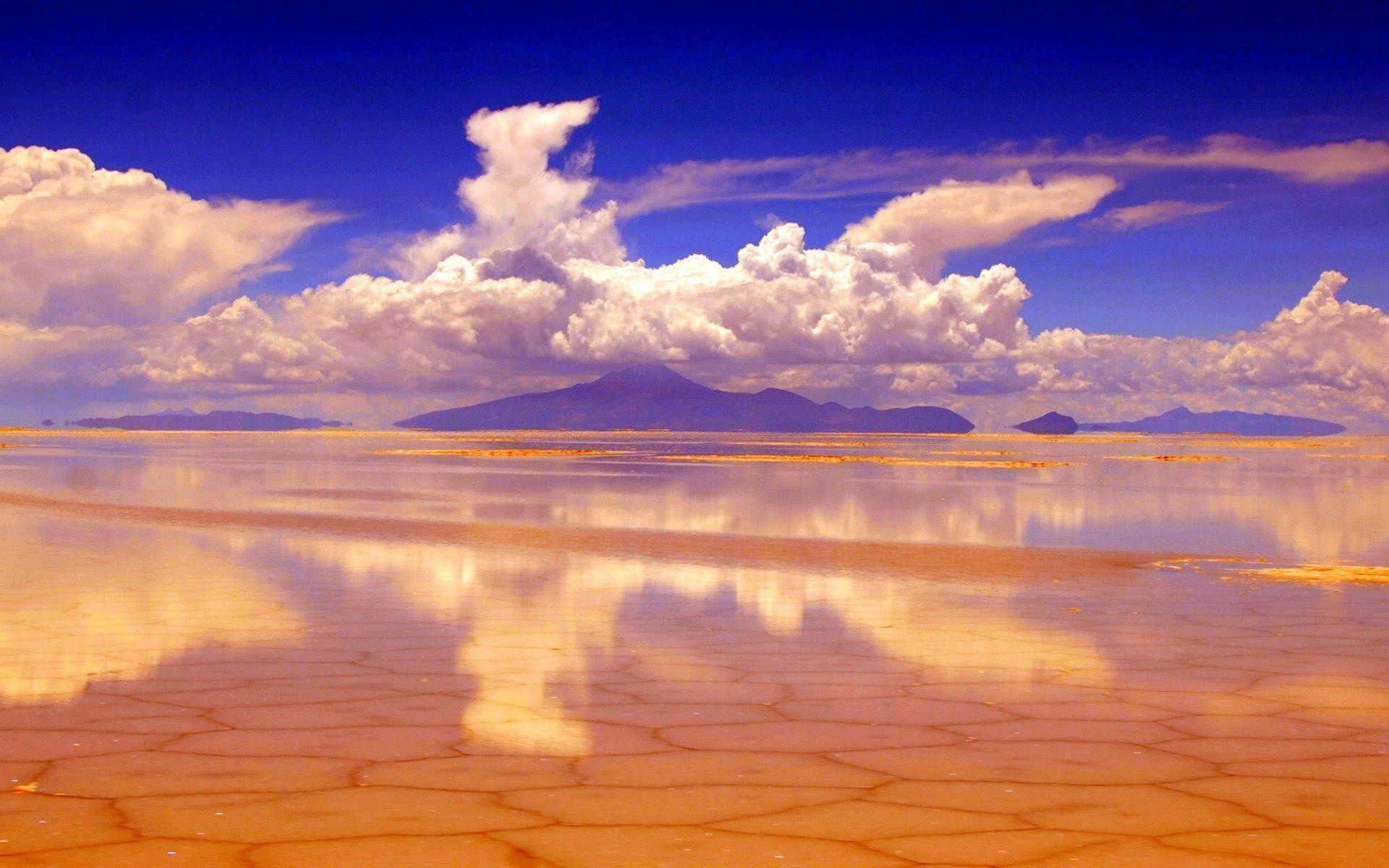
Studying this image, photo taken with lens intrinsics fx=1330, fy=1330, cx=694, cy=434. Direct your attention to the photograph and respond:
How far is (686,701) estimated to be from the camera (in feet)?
30.3

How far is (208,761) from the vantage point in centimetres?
741

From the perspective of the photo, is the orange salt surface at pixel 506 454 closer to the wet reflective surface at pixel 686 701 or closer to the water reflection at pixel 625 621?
the wet reflective surface at pixel 686 701

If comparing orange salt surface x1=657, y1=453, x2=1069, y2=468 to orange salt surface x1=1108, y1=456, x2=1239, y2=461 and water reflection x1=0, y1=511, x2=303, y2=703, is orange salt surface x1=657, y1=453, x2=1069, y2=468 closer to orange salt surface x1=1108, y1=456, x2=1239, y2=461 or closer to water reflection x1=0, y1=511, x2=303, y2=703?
orange salt surface x1=1108, y1=456, x2=1239, y2=461

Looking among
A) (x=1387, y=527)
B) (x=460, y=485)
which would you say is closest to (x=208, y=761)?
(x=1387, y=527)

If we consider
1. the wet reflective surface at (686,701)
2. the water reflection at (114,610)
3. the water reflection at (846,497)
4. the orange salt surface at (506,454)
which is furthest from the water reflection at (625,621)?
the orange salt surface at (506,454)

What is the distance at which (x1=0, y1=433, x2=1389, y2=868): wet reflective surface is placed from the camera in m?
6.20

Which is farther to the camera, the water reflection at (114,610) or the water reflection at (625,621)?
the water reflection at (114,610)

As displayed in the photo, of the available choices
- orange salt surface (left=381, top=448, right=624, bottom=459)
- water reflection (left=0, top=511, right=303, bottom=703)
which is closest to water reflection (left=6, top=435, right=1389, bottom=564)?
water reflection (left=0, top=511, right=303, bottom=703)

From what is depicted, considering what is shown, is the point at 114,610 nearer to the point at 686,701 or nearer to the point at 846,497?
the point at 686,701

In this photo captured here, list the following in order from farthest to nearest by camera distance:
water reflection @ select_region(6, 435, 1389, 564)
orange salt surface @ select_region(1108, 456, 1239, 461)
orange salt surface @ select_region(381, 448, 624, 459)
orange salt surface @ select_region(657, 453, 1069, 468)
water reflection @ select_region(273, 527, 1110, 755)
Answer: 1. orange salt surface @ select_region(1108, 456, 1239, 461)
2. orange salt surface @ select_region(381, 448, 624, 459)
3. orange salt surface @ select_region(657, 453, 1069, 468)
4. water reflection @ select_region(6, 435, 1389, 564)
5. water reflection @ select_region(273, 527, 1110, 755)

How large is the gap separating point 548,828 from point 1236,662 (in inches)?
275

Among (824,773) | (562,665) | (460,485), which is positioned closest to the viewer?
(824,773)

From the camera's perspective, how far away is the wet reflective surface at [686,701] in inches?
244

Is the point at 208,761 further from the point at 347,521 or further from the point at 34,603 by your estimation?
the point at 347,521
